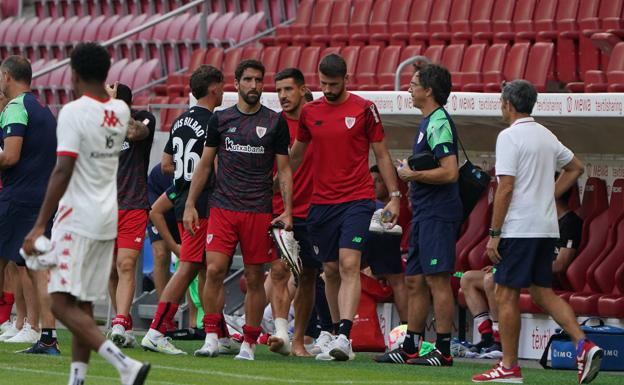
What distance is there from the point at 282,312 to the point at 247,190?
96cm

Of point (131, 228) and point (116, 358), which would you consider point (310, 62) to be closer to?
point (131, 228)

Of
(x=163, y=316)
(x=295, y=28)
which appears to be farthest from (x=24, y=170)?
(x=295, y=28)

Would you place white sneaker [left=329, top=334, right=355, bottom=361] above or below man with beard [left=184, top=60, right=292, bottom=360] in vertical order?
below

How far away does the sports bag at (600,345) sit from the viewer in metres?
10.5

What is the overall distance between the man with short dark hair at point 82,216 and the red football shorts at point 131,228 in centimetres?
375

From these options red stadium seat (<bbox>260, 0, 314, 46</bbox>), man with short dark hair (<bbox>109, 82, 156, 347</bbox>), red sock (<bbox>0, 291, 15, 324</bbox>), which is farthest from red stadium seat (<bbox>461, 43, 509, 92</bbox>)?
red sock (<bbox>0, 291, 15, 324</bbox>)

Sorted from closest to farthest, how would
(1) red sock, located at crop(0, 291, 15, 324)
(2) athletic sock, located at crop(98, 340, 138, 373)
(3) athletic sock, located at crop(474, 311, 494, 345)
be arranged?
(2) athletic sock, located at crop(98, 340, 138, 373)
(3) athletic sock, located at crop(474, 311, 494, 345)
(1) red sock, located at crop(0, 291, 15, 324)

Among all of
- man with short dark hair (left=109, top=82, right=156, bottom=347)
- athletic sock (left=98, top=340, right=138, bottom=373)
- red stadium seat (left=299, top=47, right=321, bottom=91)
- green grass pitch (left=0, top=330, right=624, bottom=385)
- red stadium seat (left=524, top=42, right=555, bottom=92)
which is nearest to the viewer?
athletic sock (left=98, top=340, right=138, bottom=373)

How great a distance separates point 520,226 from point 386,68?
25.6 feet

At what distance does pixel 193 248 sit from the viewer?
35.6 ft

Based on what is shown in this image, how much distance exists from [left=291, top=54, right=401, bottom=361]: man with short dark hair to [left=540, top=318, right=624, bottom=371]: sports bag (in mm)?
1462

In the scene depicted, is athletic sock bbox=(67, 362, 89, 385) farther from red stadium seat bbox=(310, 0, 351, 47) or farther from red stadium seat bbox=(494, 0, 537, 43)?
red stadium seat bbox=(310, 0, 351, 47)

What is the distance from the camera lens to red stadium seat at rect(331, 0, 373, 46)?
18094mm

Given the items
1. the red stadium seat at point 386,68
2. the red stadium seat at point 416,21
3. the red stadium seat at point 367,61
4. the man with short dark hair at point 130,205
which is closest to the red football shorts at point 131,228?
the man with short dark hair at point 130,205
